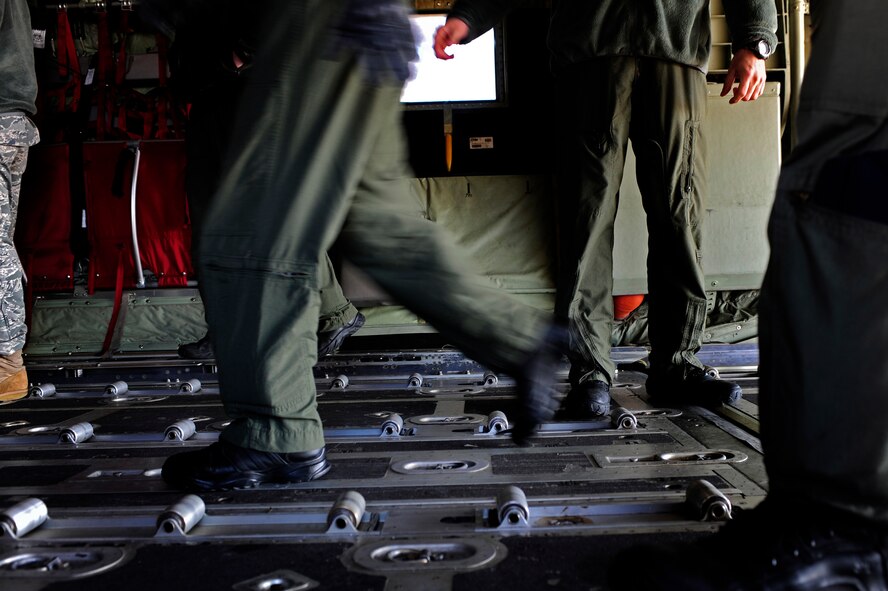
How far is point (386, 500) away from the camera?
1.54 m

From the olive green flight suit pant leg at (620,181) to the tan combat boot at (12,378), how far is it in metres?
2.29

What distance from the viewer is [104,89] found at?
559cm

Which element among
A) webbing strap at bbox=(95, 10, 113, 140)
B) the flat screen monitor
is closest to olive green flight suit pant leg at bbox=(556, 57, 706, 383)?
the flat screen monitor

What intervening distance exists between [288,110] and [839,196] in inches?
38.5

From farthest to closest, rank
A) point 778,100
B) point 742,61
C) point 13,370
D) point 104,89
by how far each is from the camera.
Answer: point 104,89 → point 778,100 → point 13,370 → point 742,61

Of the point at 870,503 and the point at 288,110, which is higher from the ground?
the point at 288,110

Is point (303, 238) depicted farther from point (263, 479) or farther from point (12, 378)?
point (12, 378)

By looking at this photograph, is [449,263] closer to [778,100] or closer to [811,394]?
[811,394]

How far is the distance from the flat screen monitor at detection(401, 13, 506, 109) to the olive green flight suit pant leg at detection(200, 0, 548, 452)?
13.8ft

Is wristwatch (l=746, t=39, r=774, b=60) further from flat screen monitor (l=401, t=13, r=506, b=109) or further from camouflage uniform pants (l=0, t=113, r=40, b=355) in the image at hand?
flat screen monitor (l=401, t=13, r=506, b=109)

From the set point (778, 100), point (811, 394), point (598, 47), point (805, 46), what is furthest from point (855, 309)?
point (805, 46)

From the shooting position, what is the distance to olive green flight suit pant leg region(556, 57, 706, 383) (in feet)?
8.03

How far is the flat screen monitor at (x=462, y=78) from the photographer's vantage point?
18.4 feet

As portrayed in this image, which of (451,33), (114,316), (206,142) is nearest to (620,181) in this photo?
(451,33)
